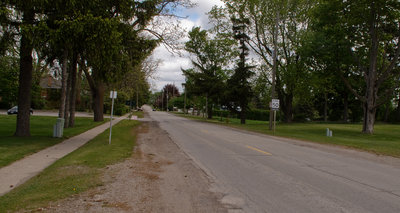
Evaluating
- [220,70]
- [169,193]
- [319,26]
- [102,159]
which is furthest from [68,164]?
[220,70]

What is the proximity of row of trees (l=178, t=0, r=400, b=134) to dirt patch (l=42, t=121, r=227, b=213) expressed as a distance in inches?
801

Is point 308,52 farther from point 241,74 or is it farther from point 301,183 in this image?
point 301,183

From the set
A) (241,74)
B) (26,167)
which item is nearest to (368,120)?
(241,74)

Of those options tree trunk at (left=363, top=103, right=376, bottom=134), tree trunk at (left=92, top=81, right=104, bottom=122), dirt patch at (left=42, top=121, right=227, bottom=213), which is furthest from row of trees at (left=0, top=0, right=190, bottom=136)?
tree trunk at (left=363, top=103, right=376, bottom=134)

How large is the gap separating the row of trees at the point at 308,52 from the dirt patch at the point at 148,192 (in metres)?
20.3

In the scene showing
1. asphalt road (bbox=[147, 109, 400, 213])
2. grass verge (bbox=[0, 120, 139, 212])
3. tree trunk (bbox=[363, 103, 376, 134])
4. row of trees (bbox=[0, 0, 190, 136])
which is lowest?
grass verge (bbox=[0, 120, 139, 212])

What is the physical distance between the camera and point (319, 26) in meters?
29.3

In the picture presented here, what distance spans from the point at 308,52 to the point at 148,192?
26.2 metres

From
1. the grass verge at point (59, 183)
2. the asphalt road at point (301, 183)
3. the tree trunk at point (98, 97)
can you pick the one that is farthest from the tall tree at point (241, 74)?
the grass verge at point (59, 183)

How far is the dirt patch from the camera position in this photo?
5250 mm

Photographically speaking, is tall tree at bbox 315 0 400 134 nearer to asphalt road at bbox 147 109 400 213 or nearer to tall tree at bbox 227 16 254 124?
tall tree at bbox 227 16 254 124

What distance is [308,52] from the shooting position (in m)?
29.1

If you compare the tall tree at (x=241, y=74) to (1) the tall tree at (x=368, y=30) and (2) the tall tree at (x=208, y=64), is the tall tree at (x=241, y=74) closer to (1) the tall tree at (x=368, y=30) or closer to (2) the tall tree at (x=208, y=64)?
(2) the tall tree at (x=208, y=64)

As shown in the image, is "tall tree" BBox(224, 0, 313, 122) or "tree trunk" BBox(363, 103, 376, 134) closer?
"tree trunk" BBox(363, 103, 376, 134)
